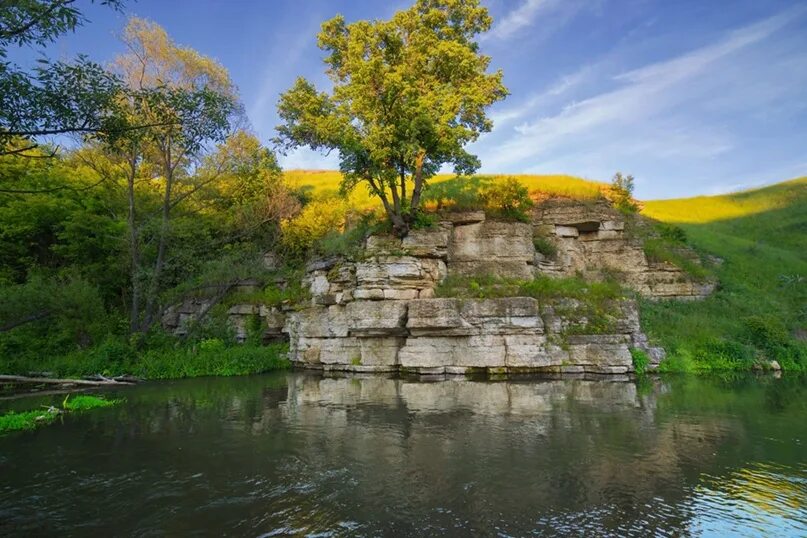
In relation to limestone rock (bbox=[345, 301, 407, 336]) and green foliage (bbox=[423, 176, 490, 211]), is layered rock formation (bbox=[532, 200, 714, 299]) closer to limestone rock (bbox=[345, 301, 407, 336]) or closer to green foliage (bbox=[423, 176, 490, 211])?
green foliage (bbox=[423, 176, 490, 211])

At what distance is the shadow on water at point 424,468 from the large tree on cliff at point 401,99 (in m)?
12.4

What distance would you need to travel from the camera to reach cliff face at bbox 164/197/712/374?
18828 millimetres

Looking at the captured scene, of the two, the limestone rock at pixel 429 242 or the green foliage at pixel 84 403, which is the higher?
the limestone rock at pixel 429 242

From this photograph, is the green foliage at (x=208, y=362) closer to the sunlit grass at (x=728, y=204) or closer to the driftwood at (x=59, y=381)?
the driftwood at (x=59, y=381)

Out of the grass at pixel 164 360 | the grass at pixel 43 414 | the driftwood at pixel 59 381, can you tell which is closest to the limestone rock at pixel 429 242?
the grass at pixel 164 360

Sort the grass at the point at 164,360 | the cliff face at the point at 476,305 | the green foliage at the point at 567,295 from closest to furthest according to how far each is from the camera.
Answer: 1. the cliff face at the point at 476,305
2. the green foliage at the point at 567,295
3. the grass at the point at 164,360

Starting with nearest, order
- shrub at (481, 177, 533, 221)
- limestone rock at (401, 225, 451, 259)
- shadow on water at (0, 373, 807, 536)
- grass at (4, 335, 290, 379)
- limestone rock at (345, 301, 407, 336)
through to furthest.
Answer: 1. shadow on water at (0, 373, 807, 536)
2. limestone rock at (345, 301, 407, 336)
3. grass at (4, 335, 290, 379)
4. limestone rock at (401, 225, 451, 259)
5. shrub at (481, 177, 533, 221)

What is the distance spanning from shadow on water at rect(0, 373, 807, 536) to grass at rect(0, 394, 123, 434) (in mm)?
831

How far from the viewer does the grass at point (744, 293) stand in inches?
771

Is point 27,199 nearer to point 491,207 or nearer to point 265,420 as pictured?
point 265,420

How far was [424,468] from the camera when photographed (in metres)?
7.62

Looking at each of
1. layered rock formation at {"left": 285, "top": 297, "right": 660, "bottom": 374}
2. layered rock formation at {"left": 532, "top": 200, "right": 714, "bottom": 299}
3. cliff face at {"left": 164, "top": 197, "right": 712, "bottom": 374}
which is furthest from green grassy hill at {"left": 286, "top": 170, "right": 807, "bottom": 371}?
layered rock formation at {"left": 285, "top": 297, "right": 660, "bottom": 374}

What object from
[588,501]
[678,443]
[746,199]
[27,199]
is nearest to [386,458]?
[588,501]

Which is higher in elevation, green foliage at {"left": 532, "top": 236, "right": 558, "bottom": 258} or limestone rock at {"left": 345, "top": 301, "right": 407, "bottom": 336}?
green foliage at {"left": 532, "top": 236, "right": 558, "bottom": 258}
